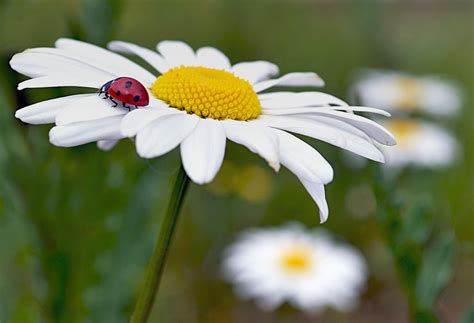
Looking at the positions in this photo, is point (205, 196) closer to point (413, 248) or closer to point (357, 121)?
point (413, 248)

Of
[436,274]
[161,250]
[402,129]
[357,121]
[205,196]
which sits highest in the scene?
A: [357,121]

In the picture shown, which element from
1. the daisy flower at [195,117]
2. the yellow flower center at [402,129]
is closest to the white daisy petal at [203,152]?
the daisy flower at [195,117]

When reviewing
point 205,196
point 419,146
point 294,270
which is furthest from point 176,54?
point 419,146

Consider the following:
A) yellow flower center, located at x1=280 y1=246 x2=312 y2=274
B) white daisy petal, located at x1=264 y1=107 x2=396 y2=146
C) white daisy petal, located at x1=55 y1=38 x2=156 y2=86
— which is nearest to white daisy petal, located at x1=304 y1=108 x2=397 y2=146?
white daisy petal, located at x1=264 y1=107 x2=396 y2=146

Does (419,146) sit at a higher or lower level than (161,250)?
lower

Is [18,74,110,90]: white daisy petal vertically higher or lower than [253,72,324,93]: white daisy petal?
higher

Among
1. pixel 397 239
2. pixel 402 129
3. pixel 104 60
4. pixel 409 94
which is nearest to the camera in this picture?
pixel 104 60

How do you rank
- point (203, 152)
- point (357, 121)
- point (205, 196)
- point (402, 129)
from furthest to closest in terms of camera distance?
1. point (402, 129)
2. point (205, 196)
3. point (357, 121)
4. point (203, 152)

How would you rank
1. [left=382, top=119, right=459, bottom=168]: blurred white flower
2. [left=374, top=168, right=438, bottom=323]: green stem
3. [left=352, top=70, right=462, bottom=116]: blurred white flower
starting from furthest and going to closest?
[left=352, top=70, right=462, bottom=116]: blurred white flower < [left=382, top=119, right=459, bottom=168]: blurred white flower < [left=374, top=168, right=438, bottom=323]: green stem

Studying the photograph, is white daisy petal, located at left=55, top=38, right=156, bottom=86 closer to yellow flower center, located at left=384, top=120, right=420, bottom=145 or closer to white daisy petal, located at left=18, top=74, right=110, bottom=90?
white daisy petal, located at left=18, top=74, right=110, bottom=90
